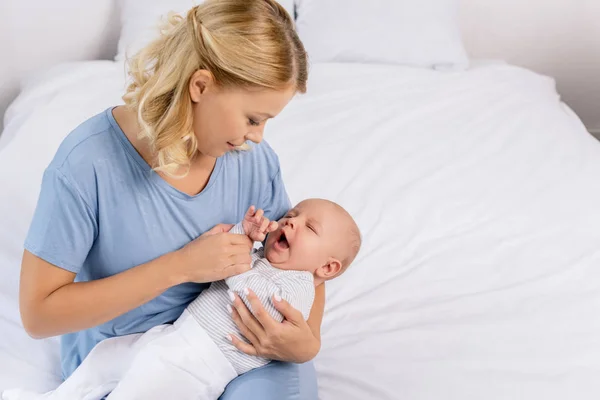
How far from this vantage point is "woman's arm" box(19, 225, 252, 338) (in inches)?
43.5

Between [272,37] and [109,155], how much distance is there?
327 millimetres

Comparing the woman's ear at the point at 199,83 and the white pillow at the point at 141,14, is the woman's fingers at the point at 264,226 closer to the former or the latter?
the woman's ear at the point at 199,83

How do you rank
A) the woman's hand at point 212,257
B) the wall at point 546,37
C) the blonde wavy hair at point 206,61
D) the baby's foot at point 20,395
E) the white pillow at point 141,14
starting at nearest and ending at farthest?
the blonde wavy hair at point 206,61 < the woman's hand at point 212,257 < the baby's foot at point 20,395 < the white pillow at point 141,14 < the wall at point 546,37

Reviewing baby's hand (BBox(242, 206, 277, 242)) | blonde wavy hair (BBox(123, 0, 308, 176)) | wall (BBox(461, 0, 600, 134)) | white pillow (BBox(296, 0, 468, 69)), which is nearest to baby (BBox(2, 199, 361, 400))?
baby's hand (BBox(242, 206, 277, 242))

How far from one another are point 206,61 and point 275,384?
56 cm

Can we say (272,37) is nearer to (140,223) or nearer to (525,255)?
(140,223)

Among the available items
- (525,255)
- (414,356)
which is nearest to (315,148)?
(525,255)

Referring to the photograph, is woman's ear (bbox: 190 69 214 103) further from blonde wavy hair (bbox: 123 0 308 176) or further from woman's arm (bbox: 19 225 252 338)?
woman's arm (bbox: 19 225 252 338)

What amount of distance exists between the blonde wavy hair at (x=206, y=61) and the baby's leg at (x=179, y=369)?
30cm

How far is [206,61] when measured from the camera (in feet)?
3.43

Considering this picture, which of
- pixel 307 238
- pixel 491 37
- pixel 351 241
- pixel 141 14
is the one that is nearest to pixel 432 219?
pixel 351 241

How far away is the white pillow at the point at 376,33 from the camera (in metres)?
2.71

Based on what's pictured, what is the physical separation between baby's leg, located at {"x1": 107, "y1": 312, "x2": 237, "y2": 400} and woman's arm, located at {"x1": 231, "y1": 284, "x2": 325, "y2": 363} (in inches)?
2.3

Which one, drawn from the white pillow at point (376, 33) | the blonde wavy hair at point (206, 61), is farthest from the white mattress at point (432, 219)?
the blonde wavy hair at point (206, 61)
